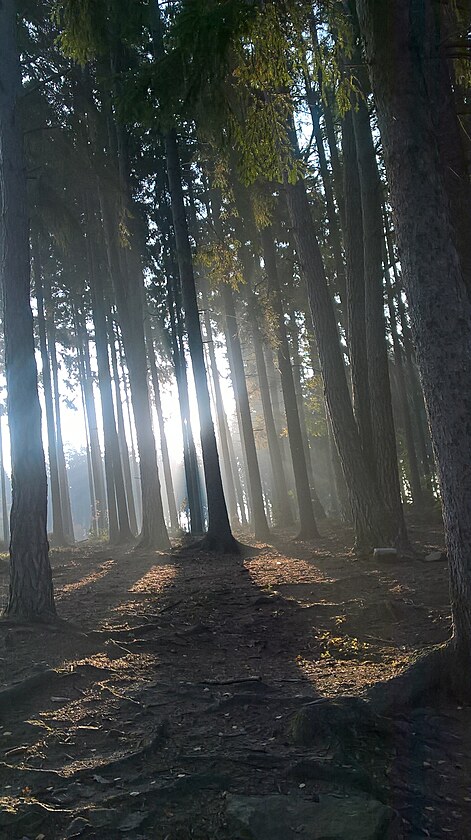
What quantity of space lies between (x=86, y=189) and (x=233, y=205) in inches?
172

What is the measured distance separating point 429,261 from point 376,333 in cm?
657

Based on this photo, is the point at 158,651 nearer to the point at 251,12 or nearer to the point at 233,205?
the point at 251,12

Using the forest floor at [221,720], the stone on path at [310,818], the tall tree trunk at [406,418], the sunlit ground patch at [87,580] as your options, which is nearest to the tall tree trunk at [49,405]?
the sunlit ground patch at [87,580]

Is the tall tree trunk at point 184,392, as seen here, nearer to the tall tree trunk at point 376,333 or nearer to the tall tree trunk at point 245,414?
the tall tree trunk at point 245,414

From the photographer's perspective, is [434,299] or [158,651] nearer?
[434,299]

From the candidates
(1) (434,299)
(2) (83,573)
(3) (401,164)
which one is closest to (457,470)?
(1) (434,299)

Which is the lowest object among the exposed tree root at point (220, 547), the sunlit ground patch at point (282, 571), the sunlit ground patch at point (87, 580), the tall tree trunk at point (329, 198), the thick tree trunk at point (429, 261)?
the sunlit ground patch at point (282, 571)

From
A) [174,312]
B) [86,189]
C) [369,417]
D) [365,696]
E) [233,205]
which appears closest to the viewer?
[365,696]

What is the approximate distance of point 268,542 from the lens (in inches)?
693

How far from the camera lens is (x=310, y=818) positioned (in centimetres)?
324

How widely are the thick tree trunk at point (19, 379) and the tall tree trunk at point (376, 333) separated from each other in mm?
5994

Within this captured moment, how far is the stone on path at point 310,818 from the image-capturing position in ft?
10.2

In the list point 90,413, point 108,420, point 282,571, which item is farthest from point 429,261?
point 90,413

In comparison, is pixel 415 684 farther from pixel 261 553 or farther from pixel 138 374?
pixel 138 374
